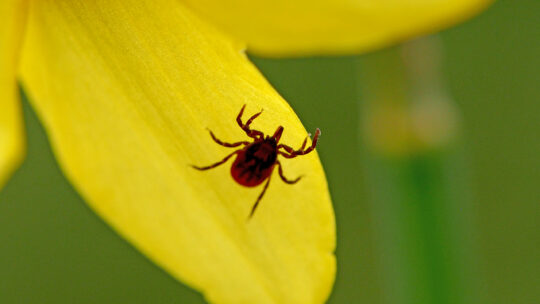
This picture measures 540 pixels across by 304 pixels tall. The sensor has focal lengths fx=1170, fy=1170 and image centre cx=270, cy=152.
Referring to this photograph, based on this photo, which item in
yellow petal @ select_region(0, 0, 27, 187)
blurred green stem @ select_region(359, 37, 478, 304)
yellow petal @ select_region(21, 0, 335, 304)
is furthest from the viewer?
blurred green stem @ select_region(359, 37, 478, 304)

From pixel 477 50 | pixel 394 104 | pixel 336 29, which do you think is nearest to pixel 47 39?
pixel 336 29

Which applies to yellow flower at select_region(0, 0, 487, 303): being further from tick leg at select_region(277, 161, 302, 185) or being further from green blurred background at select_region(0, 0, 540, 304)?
green blurred background at select_region(0, 0, 540, 304)

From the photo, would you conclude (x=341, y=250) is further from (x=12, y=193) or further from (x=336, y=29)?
(x=336, y=29)

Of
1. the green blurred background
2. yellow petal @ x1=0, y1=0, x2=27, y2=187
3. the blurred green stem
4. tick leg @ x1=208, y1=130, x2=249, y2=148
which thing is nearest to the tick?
tick leg @ x1=208, y1=130, x2=249, y2=148

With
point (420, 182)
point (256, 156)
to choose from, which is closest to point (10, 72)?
point (256, 156)

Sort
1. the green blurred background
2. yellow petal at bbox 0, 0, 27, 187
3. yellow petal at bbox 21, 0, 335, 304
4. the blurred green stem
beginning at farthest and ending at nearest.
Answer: the green blurred background, the blurred green stem, yellow petal at bbox 21, 0, 335, 304, yellow petal at bbox 0, 0, 27, 187

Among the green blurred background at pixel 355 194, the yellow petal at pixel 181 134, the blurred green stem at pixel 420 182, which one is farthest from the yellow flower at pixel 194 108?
the green blurred background at pixel 355 194
